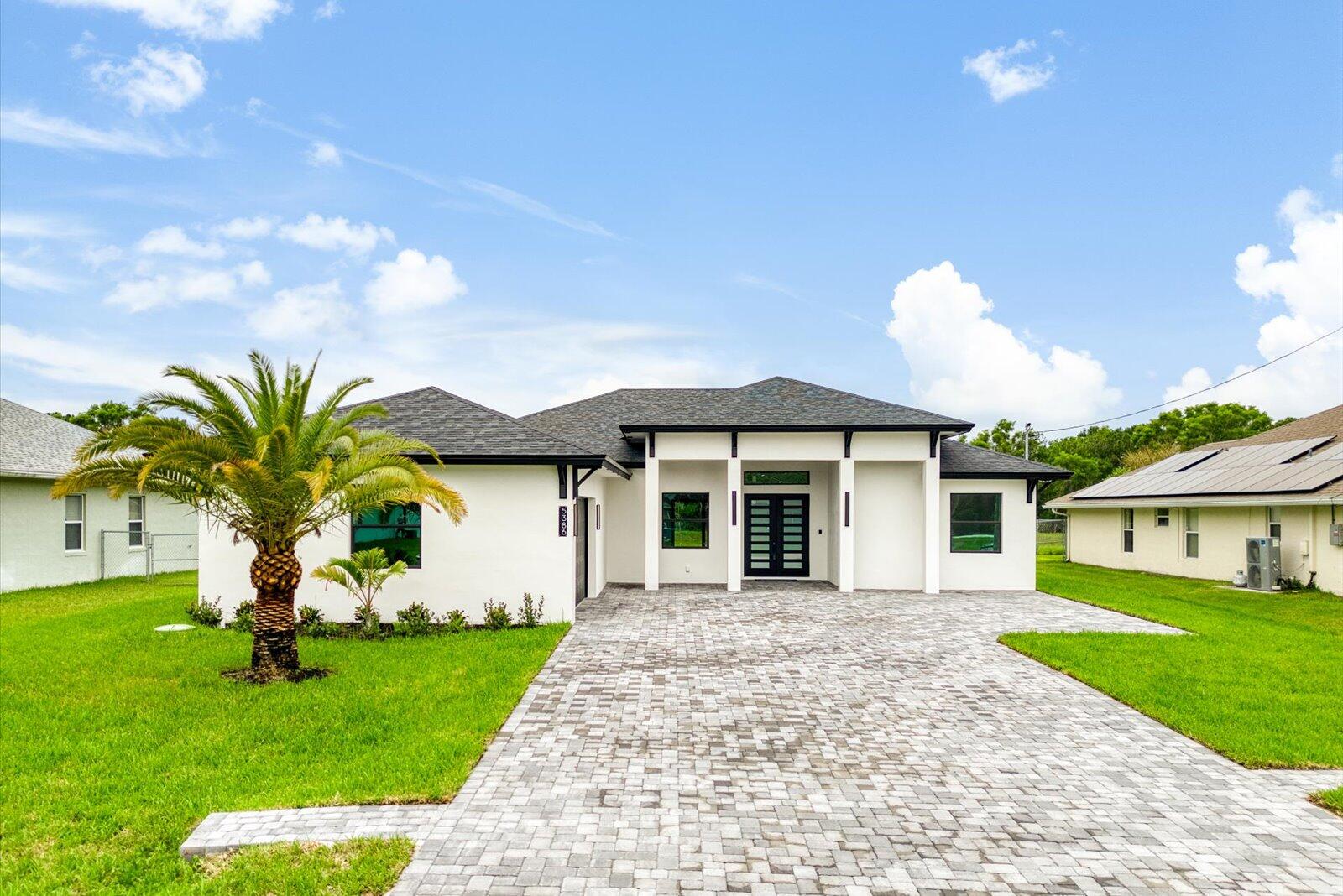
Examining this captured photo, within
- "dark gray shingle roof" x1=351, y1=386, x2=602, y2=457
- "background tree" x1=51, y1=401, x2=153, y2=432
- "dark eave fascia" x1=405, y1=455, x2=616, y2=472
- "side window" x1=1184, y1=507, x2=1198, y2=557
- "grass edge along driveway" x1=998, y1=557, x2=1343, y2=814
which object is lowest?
"grass edge along driveway" x1=998, y1=557, x2=1343, y2=814

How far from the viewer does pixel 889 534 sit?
16.6 m

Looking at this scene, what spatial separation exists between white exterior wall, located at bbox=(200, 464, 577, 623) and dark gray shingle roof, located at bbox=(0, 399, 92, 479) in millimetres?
8922

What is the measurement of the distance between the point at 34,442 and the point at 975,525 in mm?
25285

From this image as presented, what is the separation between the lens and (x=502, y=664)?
9102 mm

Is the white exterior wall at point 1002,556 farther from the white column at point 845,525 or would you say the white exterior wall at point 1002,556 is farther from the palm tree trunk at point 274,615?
the palm tree trunk at point 274,615

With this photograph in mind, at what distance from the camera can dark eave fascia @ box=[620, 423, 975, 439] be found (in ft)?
50.9

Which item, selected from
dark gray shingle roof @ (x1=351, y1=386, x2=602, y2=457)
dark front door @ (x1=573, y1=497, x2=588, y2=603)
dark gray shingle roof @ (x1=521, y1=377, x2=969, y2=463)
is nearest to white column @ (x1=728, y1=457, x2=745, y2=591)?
dark gray shingle roof @ (x1=521, y1=377, x2=969, y2=463)

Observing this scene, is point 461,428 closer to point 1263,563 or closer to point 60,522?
point 60,522

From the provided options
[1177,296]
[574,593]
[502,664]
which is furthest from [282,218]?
[1177,296]

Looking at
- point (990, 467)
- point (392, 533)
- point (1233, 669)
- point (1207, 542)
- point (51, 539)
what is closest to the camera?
point (1233, 669)

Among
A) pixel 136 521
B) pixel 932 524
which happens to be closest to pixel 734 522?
pixel 932 524

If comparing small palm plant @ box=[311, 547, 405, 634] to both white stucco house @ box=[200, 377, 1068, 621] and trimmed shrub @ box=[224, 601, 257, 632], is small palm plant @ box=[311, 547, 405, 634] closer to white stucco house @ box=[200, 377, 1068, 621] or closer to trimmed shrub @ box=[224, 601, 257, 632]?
white stucco house @ box=[200, 377, 1068, 621]

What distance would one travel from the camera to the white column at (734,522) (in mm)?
15859

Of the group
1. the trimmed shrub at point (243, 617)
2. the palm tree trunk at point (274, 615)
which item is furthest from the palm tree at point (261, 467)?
the trimmed shrub at point (243, 617)
